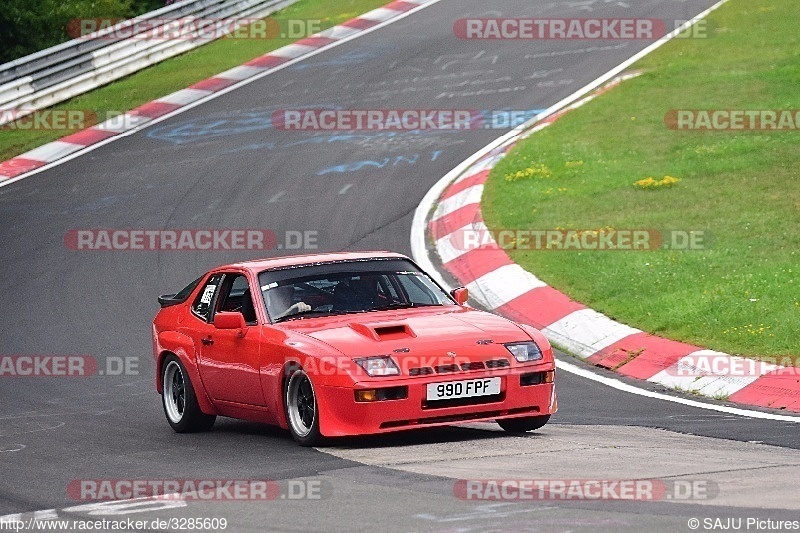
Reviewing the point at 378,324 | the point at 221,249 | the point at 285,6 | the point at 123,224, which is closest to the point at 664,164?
Answer: the point at 221,249

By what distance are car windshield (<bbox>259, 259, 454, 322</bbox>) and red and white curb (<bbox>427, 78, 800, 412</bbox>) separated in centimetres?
240

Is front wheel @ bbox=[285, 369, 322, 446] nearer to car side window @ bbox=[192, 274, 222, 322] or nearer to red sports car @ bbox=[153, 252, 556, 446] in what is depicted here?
red sports car @ bbox=[153, 252, 556, 446]

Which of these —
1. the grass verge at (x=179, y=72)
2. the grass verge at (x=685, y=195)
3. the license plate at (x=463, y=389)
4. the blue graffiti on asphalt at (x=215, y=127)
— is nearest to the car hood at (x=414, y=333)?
the license plate at (x=463, y=389)

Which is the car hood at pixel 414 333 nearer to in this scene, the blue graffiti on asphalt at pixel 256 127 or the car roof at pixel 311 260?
the car roof at pixel 311 260

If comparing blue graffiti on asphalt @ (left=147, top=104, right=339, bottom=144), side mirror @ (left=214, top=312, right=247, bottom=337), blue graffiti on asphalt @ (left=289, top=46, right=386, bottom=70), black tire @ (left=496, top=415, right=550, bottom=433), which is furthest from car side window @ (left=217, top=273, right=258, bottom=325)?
blue graffiti on asphalt @ (left=289, top=46, right=386, bottom=70)

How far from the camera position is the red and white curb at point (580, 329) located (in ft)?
35.5

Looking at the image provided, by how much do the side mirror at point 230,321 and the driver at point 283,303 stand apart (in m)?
0.22

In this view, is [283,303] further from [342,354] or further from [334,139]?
[334,139]

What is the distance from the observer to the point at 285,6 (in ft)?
104

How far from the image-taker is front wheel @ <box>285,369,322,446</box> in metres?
8.80

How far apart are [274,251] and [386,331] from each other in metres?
8.15

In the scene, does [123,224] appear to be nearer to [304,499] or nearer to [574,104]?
[574,104]

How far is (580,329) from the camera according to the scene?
508 inches

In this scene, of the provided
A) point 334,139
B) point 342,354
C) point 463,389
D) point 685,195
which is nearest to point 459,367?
point 463,389
